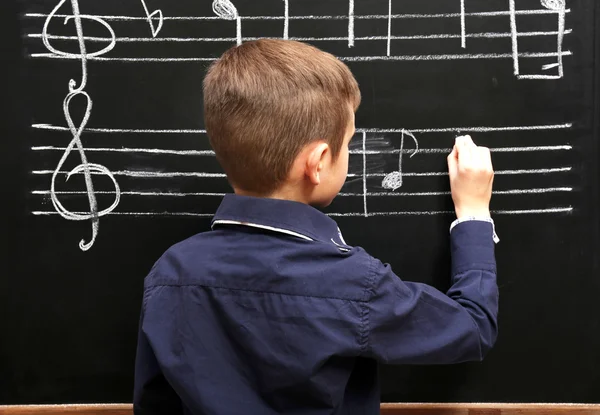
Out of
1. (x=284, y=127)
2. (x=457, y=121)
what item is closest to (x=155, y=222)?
(x=284, y=127)

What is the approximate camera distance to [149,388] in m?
0.88

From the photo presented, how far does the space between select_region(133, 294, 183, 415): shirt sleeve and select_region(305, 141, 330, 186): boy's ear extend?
339 mm

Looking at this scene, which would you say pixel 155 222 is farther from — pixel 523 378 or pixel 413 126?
pixel 523 378

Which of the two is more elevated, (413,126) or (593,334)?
(413,126)

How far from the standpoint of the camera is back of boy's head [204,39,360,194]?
0.76m

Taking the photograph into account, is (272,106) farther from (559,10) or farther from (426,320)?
(559,10)

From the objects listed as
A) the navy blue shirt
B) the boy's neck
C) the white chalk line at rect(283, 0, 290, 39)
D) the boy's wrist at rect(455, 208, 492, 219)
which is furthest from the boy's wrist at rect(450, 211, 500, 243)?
the white chalk line at rect(283, 0, 290, 39)

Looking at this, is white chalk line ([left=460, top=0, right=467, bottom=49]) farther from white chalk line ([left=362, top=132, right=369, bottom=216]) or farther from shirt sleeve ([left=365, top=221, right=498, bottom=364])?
shirt sleeve ([left=365, top=221, right=498, bottom=364])

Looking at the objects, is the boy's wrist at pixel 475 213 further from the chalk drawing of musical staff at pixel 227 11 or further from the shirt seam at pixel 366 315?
the chalk drawing of musical staff at pixel 227 11

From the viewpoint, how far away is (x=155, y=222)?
3.58 ft

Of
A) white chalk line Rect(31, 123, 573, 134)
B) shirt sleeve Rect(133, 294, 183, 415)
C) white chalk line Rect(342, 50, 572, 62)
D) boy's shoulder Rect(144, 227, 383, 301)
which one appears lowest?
shirt sleeve Rect(133, 294, 183, 415)

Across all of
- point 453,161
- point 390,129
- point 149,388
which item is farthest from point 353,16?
point 149,388

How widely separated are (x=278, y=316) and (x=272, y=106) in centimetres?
29

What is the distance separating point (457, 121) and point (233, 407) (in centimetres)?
64
